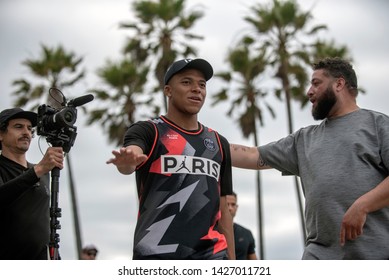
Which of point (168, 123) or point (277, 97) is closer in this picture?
point (168, 123)

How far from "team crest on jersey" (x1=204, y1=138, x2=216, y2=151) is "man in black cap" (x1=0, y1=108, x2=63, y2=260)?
3.46 feet

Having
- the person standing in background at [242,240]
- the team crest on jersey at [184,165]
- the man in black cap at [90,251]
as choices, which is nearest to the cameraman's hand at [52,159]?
the team crest on jersey at [184,165]

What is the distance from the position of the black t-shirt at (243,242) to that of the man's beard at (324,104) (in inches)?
153

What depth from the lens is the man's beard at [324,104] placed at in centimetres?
543

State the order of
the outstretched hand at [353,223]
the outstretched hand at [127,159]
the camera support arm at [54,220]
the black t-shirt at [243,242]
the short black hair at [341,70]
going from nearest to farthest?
the outstretched hand at [127,159], the outstretched hand at [353,223], the camera support arm at [54,220], the short black hair at [341,70], the black t-shirt at [243,242]

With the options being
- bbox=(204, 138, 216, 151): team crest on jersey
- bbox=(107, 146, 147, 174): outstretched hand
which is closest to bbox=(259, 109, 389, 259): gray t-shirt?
bbox=(204, 138, 216, 151): team crest on jersey

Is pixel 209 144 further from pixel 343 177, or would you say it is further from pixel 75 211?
pixel 75 211

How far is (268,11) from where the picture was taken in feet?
97.8

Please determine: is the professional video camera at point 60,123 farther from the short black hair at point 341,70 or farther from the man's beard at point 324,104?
the short black hair at point 341,70

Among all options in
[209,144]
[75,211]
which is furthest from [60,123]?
[75,211]
